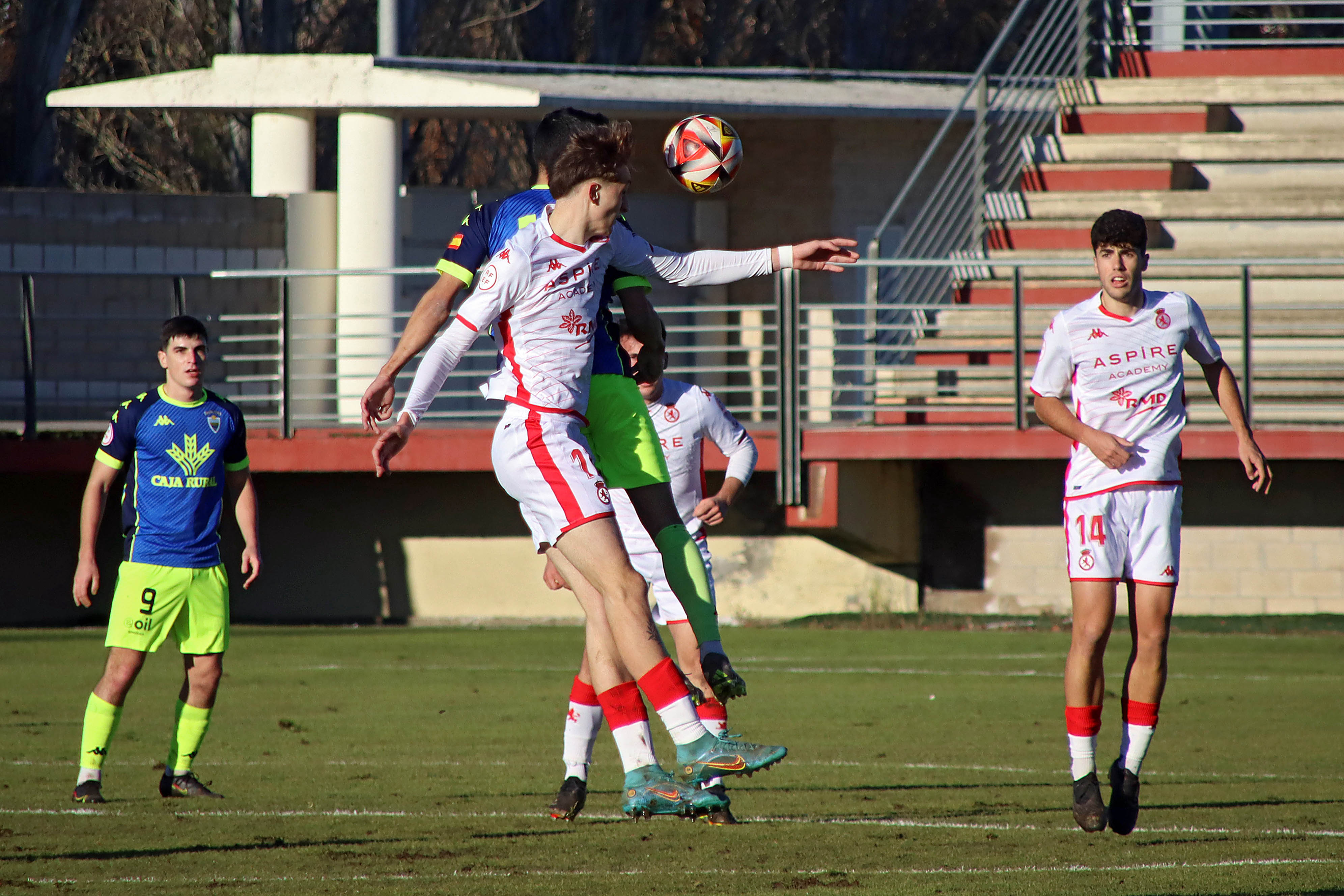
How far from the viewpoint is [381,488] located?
18.5 m

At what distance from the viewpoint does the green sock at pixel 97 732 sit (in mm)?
8445

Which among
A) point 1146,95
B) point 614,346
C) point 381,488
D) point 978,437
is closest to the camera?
point 614,346

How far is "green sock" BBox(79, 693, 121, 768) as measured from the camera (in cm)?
845

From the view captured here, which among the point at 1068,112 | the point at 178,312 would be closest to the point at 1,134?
the point at 178,312

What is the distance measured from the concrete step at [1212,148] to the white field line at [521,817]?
15.0 metres

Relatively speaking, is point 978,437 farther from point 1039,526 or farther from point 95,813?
point 95,813

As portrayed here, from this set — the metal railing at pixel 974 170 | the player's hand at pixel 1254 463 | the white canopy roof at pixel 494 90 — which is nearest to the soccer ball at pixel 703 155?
the player's hand at pixel 1254 463

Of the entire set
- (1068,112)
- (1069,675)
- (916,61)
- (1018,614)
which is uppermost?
(916,61)

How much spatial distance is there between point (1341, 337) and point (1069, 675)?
479 inches

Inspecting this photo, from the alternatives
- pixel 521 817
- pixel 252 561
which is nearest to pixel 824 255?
pixel 521 817

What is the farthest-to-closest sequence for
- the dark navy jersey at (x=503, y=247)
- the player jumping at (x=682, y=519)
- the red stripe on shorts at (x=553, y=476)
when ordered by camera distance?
1. the player jumping at (x=682, y=519)
2. the dark navy jersey at (x=503, y=247)
3. the red stripe on shorts at (x=553, y=476)

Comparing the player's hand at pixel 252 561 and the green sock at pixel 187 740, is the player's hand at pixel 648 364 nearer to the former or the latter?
the player's hand at pixel 252 561

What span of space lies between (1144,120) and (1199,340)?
599 inches

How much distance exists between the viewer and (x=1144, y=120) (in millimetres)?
22234
